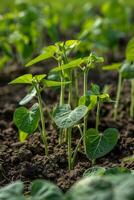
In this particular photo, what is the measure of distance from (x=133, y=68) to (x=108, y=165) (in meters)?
0.65

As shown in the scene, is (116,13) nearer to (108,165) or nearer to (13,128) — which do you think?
(13,128)

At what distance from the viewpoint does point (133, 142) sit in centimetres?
274

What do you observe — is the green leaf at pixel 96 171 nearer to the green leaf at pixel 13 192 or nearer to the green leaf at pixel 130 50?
the green leaf at pixel 13 192

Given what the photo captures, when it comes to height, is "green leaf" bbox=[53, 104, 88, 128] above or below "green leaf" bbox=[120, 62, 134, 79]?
below

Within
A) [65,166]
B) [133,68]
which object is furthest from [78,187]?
[133,68]

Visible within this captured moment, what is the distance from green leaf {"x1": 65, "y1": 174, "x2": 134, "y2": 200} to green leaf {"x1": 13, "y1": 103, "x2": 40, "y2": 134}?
0.76 metres

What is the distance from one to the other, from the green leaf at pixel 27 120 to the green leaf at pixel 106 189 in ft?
2.49

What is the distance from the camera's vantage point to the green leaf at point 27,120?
95.3 inches

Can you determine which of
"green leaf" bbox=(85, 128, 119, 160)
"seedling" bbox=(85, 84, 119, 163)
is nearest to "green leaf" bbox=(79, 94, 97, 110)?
"seedling" bbox=(85, 84, 119, 163)

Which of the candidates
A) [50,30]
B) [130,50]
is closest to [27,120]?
[130,50]

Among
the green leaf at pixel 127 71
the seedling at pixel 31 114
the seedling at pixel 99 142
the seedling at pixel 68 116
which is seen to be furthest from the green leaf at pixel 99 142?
the green leaf at pixel 127 71

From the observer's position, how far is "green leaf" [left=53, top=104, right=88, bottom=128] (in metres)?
2.24

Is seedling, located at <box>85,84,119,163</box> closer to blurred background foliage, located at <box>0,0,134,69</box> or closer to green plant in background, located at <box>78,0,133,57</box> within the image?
blurred background foliage, located at <box>0,0,134,69</box>

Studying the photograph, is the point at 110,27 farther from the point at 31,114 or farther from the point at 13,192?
the point at 13,192
